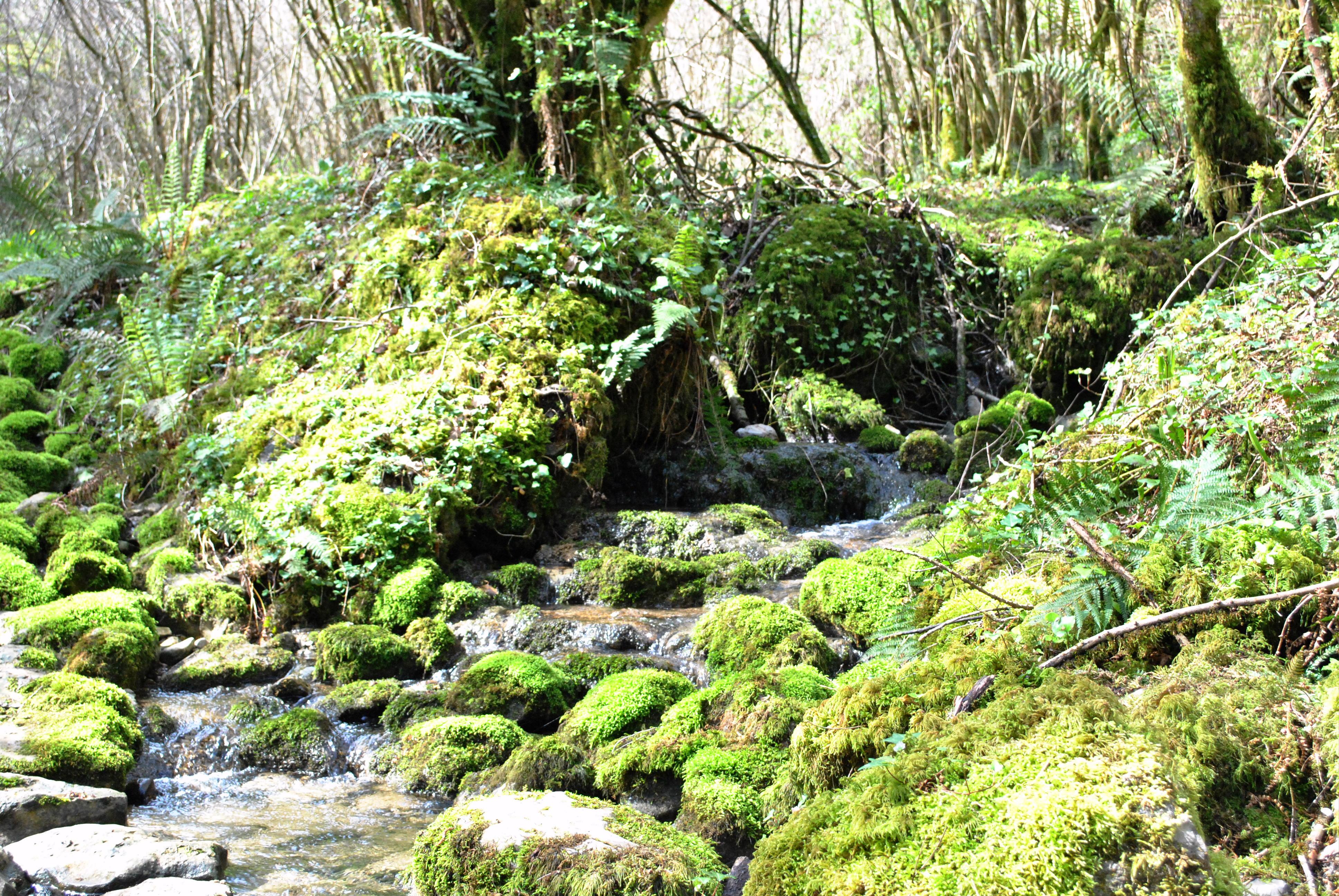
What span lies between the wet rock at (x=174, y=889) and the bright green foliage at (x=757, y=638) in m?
2.21

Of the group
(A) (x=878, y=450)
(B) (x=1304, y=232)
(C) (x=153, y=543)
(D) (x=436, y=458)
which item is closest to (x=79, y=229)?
(C) (x=153, y=543)

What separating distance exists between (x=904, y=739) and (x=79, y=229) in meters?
9.56

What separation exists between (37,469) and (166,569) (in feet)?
7.88

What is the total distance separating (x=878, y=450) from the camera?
823cm

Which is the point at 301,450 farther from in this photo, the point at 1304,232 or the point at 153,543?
the point at 1304,232

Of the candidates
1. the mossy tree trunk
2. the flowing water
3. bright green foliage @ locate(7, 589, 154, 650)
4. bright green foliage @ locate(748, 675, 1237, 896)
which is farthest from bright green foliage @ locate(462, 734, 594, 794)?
the mossy tree trunk

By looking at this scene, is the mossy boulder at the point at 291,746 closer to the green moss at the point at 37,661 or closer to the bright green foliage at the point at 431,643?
the bright green foliage at the point at 431,643

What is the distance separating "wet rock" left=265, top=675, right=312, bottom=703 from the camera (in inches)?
179

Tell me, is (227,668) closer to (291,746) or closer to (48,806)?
(291,746)

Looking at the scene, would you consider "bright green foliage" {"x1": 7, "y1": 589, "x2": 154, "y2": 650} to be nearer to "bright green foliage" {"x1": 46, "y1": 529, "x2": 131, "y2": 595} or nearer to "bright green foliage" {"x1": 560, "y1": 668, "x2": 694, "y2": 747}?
"bright green foliage" {"x1": 46, "y1": 529, "x2": 131, "y2": 595}

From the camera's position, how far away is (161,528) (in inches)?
246

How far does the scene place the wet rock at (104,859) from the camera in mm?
2785

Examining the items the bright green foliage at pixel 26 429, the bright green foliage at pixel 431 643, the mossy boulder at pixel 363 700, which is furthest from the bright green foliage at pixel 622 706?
the bright green foliage at pixel 26 429

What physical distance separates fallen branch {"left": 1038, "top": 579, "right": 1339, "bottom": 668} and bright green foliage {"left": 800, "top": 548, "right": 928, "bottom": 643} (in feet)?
5.12
